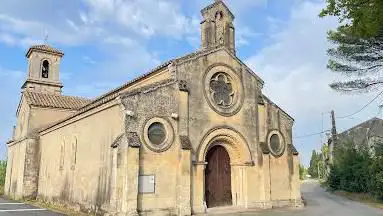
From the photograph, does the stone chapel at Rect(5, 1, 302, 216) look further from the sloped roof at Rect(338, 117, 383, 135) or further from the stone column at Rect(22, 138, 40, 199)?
the sloped roof at Rect(338, 117, 383, 135)

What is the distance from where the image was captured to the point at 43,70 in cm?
3603

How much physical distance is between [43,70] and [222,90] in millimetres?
21881

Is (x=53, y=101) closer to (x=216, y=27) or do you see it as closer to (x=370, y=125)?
(x=216, y=27)

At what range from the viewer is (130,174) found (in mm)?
16047

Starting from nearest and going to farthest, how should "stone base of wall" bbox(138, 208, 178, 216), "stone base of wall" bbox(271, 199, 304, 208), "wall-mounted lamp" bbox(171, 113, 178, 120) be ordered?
"stone base of wall" bbox(138, 208, 178, 216) < "wall-mounted lamp" bbox(171, 113, 178, 120) < "stone base of wall" bbox(271, 199, 304, 208)

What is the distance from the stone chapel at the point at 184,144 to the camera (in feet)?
55.3

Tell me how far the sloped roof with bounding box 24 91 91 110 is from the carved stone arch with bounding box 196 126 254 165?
17.3m

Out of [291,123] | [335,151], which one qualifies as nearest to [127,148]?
[291,123]

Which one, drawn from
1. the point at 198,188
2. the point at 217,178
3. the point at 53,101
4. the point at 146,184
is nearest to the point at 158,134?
the point at 146,184

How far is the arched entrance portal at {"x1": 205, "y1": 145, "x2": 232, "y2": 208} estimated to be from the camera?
19891 mm

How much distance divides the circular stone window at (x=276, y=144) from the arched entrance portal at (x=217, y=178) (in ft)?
9.95

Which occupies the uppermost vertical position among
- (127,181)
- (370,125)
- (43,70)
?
(43,70)

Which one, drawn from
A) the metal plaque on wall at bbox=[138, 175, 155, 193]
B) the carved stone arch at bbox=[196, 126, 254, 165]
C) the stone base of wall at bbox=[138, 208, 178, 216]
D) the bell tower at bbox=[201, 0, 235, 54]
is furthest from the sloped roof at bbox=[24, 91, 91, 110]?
the stone base of wall at bbox=[138, 208, 178, 216]

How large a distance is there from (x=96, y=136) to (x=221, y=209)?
7.37m
